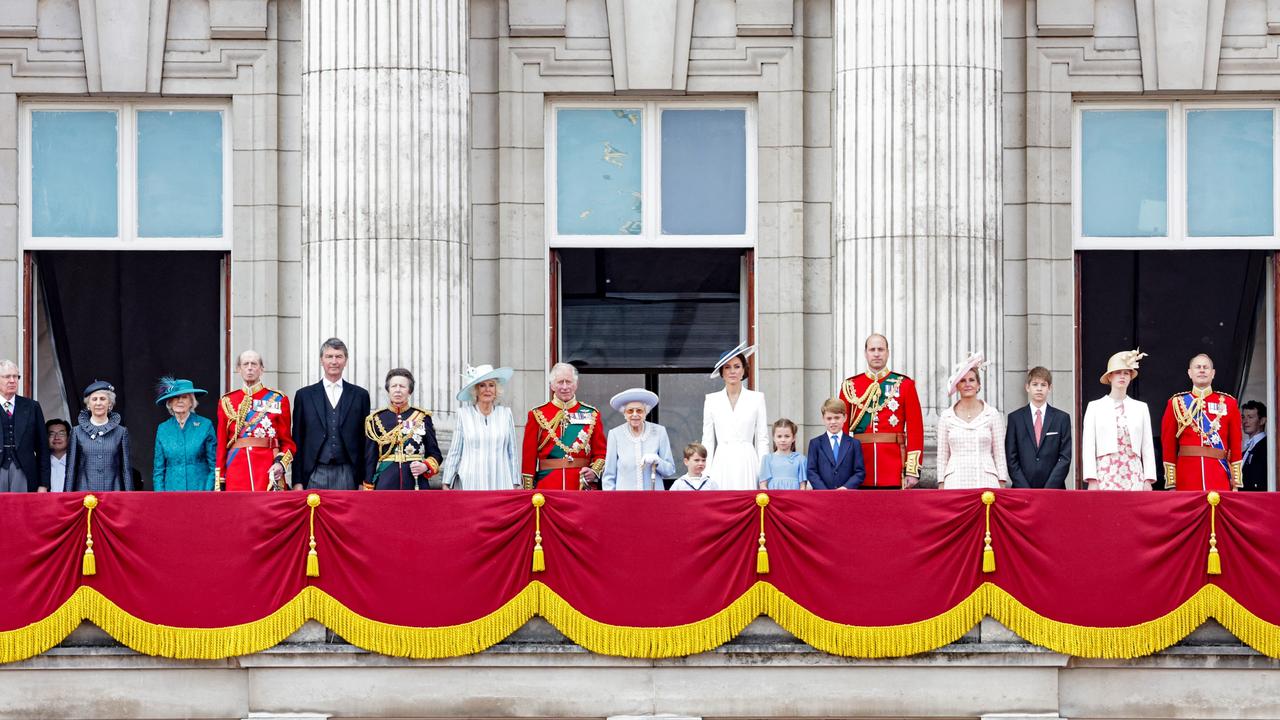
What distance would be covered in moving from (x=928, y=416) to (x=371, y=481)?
5.21m

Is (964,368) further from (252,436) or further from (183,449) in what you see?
(183,449)

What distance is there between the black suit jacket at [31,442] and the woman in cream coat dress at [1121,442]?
8.89m

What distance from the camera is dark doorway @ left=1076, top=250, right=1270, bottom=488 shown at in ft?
72.6

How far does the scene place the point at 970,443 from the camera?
680 inches

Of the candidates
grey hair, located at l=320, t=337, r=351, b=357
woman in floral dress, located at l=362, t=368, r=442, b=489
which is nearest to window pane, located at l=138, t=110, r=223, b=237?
grey hair, located at l=320, t=337, r=351, b=357

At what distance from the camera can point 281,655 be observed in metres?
16.2

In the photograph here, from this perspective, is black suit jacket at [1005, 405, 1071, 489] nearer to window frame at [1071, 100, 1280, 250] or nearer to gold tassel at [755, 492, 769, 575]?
gold tassel at [755, 492, 769, 575]

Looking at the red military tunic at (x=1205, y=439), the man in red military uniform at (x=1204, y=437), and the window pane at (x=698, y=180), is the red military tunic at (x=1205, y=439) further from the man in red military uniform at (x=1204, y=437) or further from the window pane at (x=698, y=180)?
the window pane at (x=698, y=180)

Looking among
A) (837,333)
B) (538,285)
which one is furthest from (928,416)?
(538,285)

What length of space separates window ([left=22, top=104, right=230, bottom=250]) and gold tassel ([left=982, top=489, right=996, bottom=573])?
368 inches

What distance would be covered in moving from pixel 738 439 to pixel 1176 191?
6810 mm

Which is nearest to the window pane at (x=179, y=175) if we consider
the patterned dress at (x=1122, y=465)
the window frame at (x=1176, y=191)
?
the window frame at (x=1176, y=191)

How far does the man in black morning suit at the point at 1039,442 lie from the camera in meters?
18.0

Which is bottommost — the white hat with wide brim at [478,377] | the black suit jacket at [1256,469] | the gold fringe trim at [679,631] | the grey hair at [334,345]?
the gold fringe trim at [679,631]
